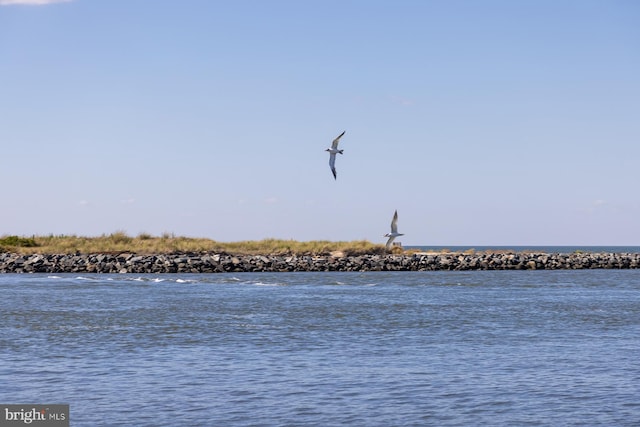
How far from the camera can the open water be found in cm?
1355

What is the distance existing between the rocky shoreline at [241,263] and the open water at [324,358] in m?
20.5

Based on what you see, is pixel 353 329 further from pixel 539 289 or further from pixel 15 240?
pixel 15 240

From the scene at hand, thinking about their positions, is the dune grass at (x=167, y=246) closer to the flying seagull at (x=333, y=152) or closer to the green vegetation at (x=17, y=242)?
the green vegetation at (x=17, y=242)

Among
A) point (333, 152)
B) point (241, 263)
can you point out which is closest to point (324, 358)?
point (333, 152)

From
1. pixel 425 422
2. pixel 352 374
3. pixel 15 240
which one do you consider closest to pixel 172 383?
pixel 352 374

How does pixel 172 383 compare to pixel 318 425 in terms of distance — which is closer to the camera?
pixel 318 425

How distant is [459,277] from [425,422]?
4280 cm

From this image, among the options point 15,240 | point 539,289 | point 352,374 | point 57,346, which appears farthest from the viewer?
point 15,240

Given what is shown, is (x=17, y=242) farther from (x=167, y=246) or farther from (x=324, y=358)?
(x=324, y=358)

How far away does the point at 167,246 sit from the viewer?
70.3 metres

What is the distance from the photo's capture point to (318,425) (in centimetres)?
1259
